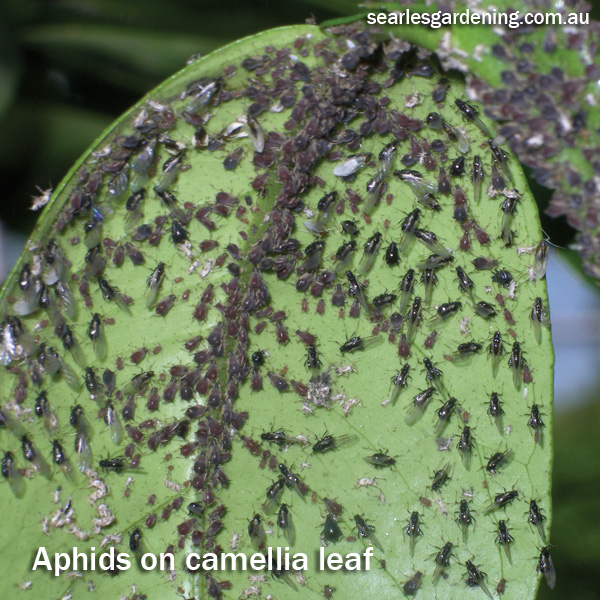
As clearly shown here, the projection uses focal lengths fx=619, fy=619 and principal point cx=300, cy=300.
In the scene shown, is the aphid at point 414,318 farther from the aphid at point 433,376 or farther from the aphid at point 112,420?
the aphid at point 112,420

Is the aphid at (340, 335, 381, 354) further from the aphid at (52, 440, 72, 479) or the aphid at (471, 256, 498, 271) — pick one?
the aphid at (52, 440, 72, 479)

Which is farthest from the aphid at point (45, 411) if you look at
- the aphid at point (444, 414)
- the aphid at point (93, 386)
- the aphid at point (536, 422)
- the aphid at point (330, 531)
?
the aphid at point (536, 422)

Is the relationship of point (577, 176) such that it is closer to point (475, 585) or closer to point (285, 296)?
point (285, 296)

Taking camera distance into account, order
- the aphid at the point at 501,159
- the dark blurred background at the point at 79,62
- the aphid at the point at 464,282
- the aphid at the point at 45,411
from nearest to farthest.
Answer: the aphid at the point at 501,159
the aphid at the point at 464,282
the aphid at the point at 45,411
the dark blurred background at the point at 79,62

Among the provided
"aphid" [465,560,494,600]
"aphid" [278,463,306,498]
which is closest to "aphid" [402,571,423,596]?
"aphid" [465,560,494,600]

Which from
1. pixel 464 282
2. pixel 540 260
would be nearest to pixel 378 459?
pixel 464 282

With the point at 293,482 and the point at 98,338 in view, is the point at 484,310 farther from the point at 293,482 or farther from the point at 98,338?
the point at 98,338
